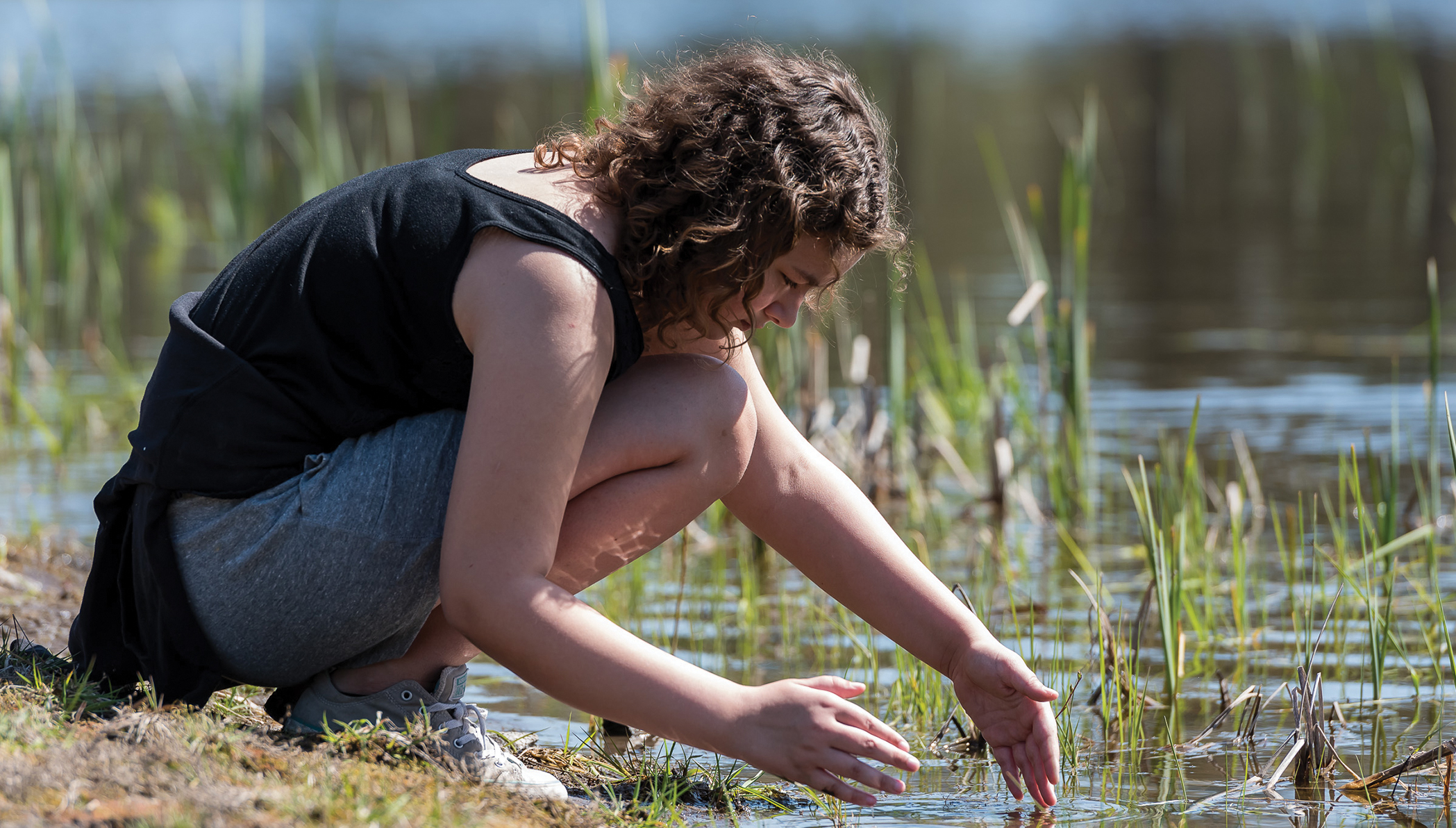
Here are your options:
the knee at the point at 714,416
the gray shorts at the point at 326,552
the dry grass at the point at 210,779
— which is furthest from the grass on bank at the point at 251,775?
the knee at the point at 714,416

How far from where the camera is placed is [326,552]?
1865 mm

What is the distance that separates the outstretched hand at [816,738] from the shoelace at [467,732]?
0.35m

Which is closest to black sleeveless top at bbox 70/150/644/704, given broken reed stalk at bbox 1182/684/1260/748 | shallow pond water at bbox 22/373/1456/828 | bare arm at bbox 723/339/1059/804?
bare arm at bbox 723/339/1059/804

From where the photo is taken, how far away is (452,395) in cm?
193

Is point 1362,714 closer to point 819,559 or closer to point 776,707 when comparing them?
point 819,559

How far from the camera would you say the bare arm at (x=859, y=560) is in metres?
2.07

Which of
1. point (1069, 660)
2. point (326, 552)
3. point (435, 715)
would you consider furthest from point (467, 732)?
point (1069, 660)

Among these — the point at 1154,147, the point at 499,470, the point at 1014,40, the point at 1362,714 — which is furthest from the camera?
the point at 1014,40

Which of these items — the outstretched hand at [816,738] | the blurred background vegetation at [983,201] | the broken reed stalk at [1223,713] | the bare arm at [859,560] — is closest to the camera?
the outstretched hand at [816,738]

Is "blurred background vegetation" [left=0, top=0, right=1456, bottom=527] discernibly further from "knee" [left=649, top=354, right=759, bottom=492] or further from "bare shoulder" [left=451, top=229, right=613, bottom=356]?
"bare shoulder" [left=451, top=229, right=613, bottom=356]

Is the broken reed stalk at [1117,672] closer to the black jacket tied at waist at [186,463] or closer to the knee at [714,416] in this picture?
the knee at [714,416]

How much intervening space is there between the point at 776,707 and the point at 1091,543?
207cm

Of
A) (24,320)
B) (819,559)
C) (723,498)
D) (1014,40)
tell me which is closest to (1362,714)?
(819,559)

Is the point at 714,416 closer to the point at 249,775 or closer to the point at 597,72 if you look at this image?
the point at 249,775
